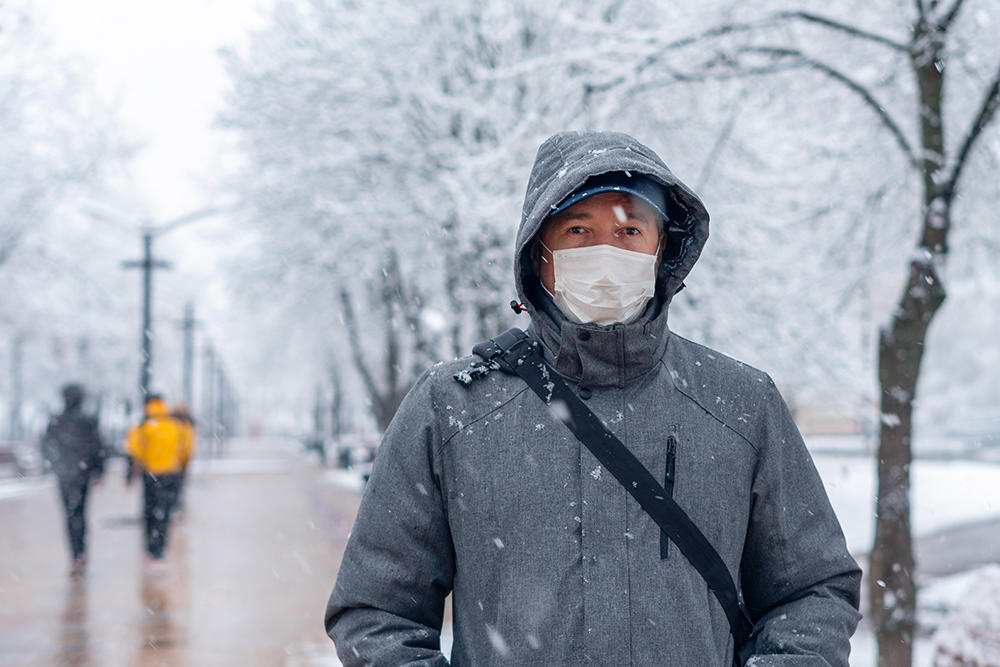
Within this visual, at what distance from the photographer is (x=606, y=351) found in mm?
2088

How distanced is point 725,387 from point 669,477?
25 centimetres

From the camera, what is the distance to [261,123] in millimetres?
16953

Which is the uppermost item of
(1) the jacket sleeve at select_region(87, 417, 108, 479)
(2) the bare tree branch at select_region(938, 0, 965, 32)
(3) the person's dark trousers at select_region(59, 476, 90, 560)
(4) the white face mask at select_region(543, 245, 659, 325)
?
(2) the bare tree branch at select_region(938, 0, 965, 32)

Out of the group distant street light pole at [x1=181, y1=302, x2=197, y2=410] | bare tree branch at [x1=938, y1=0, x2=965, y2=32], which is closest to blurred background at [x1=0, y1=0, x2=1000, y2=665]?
bare tree branch at [x1=938, y1=0, x2=965, y2=32]

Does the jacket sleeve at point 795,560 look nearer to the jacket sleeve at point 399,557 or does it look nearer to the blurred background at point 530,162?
the jacket sleeve at point 399,557

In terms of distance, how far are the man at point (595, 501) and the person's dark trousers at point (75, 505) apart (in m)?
10.0

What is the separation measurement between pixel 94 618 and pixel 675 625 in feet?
26.3

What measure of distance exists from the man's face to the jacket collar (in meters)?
0.16

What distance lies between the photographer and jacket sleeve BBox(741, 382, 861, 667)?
81.5 inches

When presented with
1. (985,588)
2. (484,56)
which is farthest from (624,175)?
(484,56)

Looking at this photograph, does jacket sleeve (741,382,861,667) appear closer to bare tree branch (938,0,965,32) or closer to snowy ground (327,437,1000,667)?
snowy ground (327,437,1000,667)

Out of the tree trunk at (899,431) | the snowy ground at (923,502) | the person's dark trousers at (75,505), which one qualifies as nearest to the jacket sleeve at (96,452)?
the person's dark trousers at (75,505)

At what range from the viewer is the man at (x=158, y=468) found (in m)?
11.5

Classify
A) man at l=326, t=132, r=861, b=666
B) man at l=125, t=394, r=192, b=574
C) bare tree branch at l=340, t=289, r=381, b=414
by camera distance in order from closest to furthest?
1. man at l=326, t=132, r=861, b=666
2. man at l=125, t=394, r=192, b=574
3. bare tree branch at l=340, t=289, r=381, b=414
